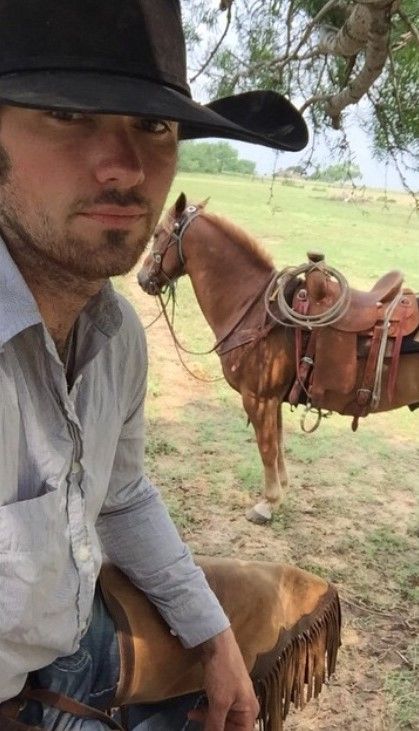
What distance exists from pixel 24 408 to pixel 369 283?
9133 millimetres

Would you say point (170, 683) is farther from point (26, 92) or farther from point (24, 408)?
point (26, 92)

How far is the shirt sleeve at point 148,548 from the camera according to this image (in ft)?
3.54

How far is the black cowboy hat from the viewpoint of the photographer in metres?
0.67

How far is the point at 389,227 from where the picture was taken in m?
18.7

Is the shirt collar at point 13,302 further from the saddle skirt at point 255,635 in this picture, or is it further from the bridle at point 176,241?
the bridle at point 176,241

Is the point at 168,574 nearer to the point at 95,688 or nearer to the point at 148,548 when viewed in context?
the point at 148,548

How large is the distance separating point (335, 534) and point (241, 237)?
1542 mm

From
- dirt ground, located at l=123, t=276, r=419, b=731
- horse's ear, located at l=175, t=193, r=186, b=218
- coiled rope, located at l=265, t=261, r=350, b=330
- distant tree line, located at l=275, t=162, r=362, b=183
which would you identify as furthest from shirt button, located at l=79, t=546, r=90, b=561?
horse's ear, located at l=175, t=193, r=186, b=218

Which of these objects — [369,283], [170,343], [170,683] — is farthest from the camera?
[369,283]

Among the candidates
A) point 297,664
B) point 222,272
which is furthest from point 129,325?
point 222,272

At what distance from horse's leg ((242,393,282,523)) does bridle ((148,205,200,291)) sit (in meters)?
0.79

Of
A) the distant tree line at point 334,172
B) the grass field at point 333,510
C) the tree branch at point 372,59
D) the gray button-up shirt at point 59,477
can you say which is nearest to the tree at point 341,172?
the distant tree line at point 334,172

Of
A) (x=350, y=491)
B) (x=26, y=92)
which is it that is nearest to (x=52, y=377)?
(x=26, y=92)

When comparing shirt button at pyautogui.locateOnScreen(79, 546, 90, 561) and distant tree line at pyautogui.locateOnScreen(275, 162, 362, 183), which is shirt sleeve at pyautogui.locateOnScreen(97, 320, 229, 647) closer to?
shirt button at pyautogui.locateOnScreen(79, 546, 90, 561)
